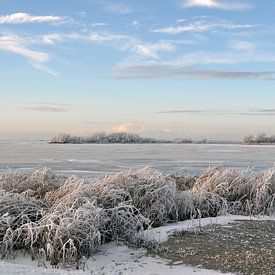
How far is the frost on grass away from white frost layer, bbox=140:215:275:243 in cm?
15

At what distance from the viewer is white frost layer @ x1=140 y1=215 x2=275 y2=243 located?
24.2 ft

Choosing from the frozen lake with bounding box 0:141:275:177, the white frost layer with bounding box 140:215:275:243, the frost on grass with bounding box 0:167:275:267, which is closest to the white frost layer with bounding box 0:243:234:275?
the frost on grass with bounding box 0:167:275:267

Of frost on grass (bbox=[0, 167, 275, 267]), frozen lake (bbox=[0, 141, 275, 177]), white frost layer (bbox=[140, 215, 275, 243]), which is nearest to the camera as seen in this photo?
frost on grass (bbox=[0, 167, 275, 267])

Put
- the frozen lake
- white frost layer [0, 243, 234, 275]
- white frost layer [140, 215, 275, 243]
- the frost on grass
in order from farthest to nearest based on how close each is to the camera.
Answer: the frozen lake < white frost layer [140, 215, 275, 243] < the frost on grass < white frost layer [0, 243, 234, 275]

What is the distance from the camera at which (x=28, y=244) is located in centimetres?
666

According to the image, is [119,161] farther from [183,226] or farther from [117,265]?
[117,265]

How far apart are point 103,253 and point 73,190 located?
5.19ft

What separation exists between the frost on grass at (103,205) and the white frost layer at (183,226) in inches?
5.9

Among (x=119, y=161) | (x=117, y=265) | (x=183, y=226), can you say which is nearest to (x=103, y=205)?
(x=183, y=226)

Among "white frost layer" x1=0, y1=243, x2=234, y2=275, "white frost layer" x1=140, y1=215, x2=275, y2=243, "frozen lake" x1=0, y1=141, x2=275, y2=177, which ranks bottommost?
"white frost layer" x1=0, y1=243, x2=234, y2=275

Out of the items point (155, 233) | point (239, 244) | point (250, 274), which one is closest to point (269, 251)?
point (239, 244)

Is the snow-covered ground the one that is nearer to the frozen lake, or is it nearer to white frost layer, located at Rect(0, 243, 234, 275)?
white frost layer, located at Rect(0, 243, 234, 275)

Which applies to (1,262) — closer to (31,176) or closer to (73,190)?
(73,190)

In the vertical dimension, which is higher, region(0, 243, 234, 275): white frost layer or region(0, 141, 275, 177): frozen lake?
region(0, 141, 275, 177): frozen lake
